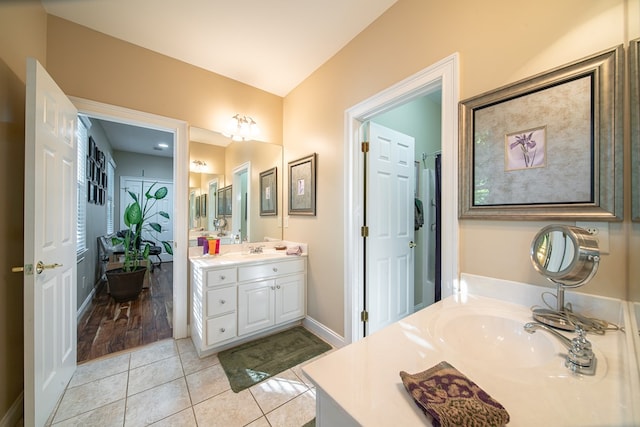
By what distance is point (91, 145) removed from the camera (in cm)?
332

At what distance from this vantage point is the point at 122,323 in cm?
264

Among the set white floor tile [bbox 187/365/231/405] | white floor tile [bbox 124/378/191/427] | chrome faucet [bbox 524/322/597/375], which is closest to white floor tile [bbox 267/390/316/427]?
white floor tile [bbox 187/365/231/405]

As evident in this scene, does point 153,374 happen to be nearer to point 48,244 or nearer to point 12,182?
point 48,244

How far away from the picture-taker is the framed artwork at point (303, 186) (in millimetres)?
2480

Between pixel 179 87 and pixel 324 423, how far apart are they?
2.89 meters

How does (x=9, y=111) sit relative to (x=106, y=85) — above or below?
below

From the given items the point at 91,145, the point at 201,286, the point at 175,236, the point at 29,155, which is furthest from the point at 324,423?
the point at 91,145

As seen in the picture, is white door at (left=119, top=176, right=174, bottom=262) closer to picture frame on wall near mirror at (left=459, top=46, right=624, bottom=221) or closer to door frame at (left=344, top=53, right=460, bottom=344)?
door frame at (left=344, top=53, right=460, bottom=344)

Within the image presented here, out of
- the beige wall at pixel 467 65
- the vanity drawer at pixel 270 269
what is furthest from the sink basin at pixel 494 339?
the vanity drawer at pixel 270 269

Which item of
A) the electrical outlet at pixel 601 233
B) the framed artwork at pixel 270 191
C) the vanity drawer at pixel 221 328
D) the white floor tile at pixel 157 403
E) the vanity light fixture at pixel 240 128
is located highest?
the vanity light fixture at pixel 240 128

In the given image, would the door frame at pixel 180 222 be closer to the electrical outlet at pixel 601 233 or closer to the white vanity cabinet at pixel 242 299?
the white vanity cabinet at pixel 242 299

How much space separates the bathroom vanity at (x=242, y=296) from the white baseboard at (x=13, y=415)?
3.24ft

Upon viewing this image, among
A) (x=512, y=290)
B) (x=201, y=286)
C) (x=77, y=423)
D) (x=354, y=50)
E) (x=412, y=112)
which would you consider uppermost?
(x=354, y=50)

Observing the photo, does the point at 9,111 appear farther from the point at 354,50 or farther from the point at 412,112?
the point at 412,112
